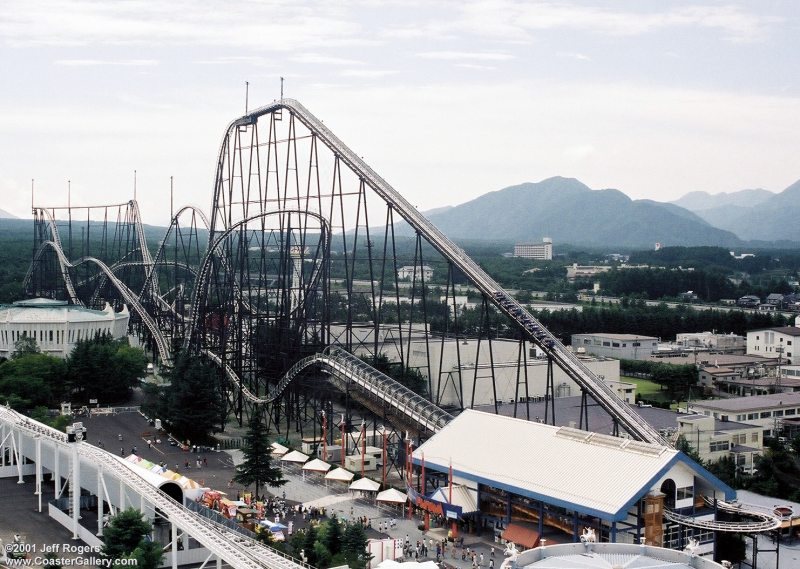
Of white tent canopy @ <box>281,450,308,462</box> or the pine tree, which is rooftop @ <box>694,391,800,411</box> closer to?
white tent canopy @ <box>281,450,308,462</box>

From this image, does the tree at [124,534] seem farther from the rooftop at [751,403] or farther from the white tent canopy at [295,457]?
the rooftop at [751,403]

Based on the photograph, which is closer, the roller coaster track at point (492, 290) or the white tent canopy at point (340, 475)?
the roller coaster track at point (492, 290)

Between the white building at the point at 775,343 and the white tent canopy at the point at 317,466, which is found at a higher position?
the white building at the point at 775,343

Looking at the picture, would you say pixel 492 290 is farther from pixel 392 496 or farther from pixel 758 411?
pixel 758 411

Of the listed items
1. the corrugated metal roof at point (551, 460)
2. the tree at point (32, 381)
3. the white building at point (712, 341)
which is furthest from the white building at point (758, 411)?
the tree at point (32, 381)

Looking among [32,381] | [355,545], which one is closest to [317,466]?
[355,545]

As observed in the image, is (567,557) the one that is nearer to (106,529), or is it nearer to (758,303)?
(106,529)

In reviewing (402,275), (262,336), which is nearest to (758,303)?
(402,275)
